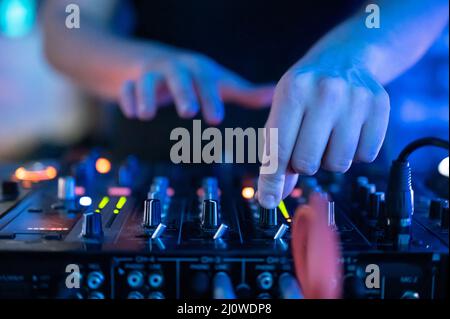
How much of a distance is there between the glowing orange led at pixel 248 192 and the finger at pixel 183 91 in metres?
0.18

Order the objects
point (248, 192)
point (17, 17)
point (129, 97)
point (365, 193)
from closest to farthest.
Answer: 1. point (365, 193)
2. point (248, 192)
3. point (129, 97)
4. point (17, 17)

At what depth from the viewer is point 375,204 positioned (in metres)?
0.94

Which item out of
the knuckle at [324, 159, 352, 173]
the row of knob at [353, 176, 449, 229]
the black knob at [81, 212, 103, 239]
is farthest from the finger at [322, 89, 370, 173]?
the black knob at [81, 212, 103, 239]

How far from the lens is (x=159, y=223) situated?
34.9 inches

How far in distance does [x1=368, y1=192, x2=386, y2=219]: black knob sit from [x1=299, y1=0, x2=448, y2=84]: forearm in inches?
7.4

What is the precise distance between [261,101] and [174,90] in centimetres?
20

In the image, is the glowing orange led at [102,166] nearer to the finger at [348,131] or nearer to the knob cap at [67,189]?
the knob cap at [67,189]

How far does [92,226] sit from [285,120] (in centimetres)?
30

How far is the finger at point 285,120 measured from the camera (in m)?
0.81

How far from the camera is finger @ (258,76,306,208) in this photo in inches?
32.1

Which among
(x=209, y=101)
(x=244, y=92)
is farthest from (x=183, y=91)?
(x=244, y=92)

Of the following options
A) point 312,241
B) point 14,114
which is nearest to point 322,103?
point 312,241

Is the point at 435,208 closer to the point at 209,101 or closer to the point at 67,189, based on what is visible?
the point at 209,101

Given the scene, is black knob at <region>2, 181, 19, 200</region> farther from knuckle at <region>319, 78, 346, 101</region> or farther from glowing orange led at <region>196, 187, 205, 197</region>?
knuckle at <region>319, 78, 346, 101</region>
